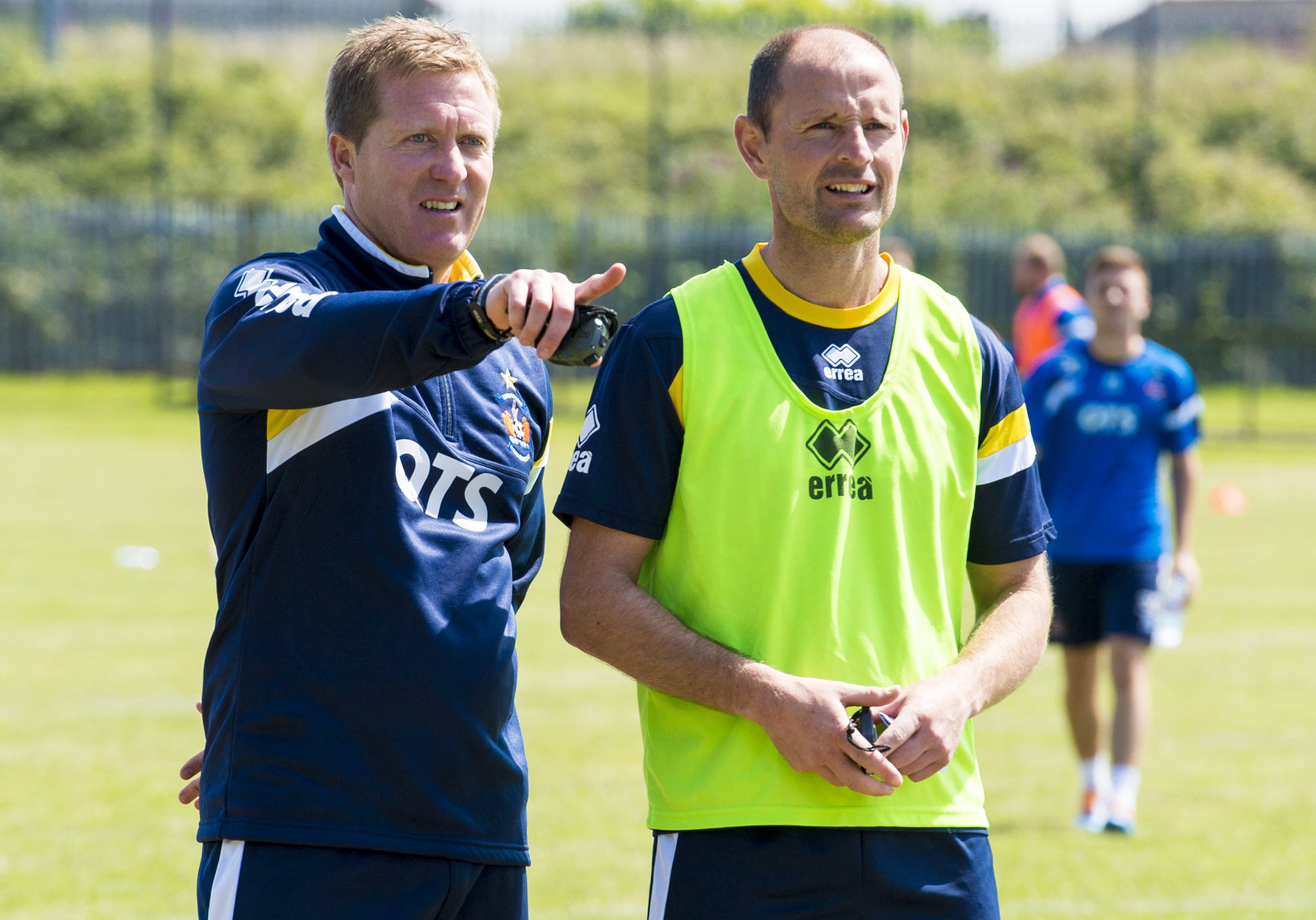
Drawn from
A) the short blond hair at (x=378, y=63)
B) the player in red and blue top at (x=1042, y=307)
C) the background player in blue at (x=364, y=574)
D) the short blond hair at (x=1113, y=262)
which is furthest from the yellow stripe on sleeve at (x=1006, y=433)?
the player in red and blue top at (x=1042, y=307)

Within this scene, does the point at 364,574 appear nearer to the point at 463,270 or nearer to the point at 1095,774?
the point at 463,270

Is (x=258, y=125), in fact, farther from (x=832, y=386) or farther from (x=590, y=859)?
(x=832, y=386)

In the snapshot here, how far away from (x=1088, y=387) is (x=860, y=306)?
16.8ft

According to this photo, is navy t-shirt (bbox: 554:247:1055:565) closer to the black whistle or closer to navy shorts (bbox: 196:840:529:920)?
the black whistle

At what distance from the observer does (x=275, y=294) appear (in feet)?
8.77


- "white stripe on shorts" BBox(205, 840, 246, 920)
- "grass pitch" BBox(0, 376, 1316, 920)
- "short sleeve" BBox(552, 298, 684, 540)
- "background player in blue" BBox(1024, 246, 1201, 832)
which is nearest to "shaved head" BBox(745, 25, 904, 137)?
"short sleeve" BBox(552, 298, 684, 540)

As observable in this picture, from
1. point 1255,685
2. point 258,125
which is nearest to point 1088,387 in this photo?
point 1255,685

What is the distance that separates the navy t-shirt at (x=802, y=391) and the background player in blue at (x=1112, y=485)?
4551 millimetres

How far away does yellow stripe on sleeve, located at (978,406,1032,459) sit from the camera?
10.2 feet

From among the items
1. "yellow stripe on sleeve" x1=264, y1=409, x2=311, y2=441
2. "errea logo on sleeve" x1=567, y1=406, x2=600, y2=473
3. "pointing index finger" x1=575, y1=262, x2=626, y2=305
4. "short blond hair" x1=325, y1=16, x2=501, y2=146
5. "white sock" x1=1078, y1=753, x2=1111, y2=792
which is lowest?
"white sock" x1=1078, y1=753, x2=1111, y2=792

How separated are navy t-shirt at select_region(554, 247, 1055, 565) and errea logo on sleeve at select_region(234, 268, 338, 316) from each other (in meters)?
0.52

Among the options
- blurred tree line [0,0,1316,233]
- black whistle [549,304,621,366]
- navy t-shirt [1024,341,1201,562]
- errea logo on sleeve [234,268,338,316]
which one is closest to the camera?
black whistle [549,304,621,366]

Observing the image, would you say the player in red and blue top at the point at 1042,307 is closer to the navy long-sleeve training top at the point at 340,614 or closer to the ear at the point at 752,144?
the ear at the point at 752,144

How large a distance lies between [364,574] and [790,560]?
73 centimetres
